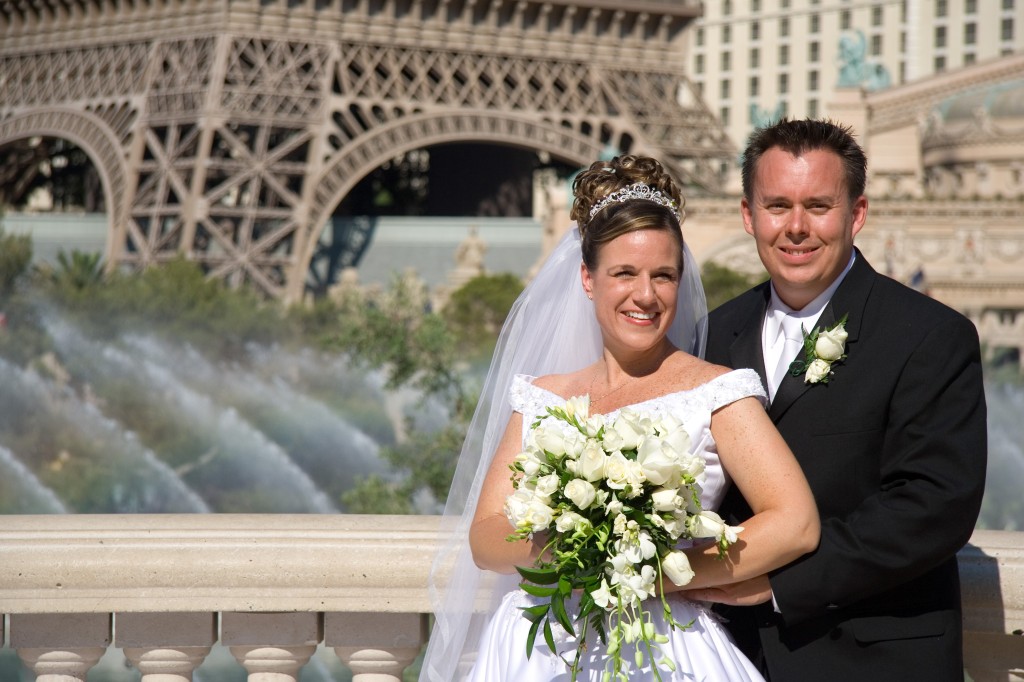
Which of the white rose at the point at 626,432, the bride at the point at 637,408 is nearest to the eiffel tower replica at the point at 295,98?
the bride at the point at 637,408

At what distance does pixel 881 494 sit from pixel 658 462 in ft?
2.25

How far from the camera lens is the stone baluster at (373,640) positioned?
4.57 meters

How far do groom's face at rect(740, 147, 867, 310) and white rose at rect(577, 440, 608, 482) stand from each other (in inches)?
31.6

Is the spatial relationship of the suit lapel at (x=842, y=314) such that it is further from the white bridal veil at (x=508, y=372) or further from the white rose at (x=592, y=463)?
the white rose at (x=592, y=463)

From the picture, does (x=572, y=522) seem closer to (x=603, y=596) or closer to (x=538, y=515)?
(x=538, y=515)

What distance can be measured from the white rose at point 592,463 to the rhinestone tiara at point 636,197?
0.83 metres

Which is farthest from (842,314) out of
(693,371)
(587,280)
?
(587,280)

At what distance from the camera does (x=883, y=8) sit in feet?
269

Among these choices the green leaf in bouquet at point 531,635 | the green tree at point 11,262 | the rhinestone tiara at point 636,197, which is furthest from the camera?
the green tree at point 11,262

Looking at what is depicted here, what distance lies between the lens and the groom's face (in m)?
3.89

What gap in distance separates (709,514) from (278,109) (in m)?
33.4

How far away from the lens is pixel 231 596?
4492mm

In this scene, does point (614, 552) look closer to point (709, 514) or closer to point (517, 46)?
point (709, 514)

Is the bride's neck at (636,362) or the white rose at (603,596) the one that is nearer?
the white rose at (603,596)
